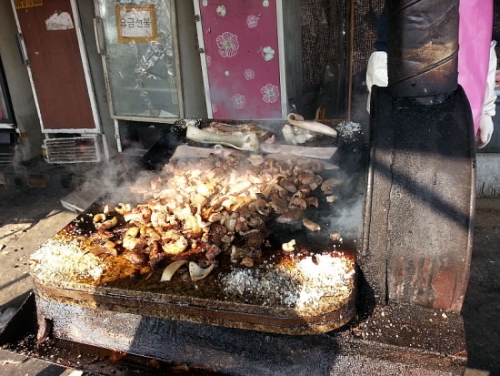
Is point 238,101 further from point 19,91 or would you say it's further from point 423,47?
point 423,47

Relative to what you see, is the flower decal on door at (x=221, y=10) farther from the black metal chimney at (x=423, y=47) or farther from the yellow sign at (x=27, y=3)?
the black metal chimney at (x=423, y=47)

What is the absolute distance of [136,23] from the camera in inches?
270

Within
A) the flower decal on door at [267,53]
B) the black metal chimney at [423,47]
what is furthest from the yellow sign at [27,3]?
the black metal chimney at [423,47]

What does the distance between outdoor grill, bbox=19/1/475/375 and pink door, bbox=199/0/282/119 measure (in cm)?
411

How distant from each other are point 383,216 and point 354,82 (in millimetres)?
4829

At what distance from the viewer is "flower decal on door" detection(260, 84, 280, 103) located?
267 inches

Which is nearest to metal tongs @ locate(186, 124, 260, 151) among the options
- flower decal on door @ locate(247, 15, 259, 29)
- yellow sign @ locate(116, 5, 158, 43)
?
flower decal on door @ locate(247, 15, 259, 29)

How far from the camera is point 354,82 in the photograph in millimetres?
6758

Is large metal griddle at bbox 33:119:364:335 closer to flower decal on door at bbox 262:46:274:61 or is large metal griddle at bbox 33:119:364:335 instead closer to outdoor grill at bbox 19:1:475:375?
outdoor grill at bbox 19:1:475:375

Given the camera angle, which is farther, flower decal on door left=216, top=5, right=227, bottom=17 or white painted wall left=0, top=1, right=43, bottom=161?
white painted wall left=0, top=1, right=43, bottom=161

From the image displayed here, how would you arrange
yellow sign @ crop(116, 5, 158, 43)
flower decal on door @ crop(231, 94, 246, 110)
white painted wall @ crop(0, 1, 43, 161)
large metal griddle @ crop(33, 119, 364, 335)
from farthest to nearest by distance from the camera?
white painted wall @ crop(0, 1, 43, 161), flower decal on door @ crop(231, 94, 246, 110), yellow sign @ crop(116, 5, 158, 43), large metal griddle @ crop(33, 119, 364, 335)

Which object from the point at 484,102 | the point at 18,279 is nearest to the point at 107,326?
the point at 18,279

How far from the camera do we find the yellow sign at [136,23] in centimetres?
673

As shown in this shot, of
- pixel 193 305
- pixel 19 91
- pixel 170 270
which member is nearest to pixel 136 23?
pixel 19 91
